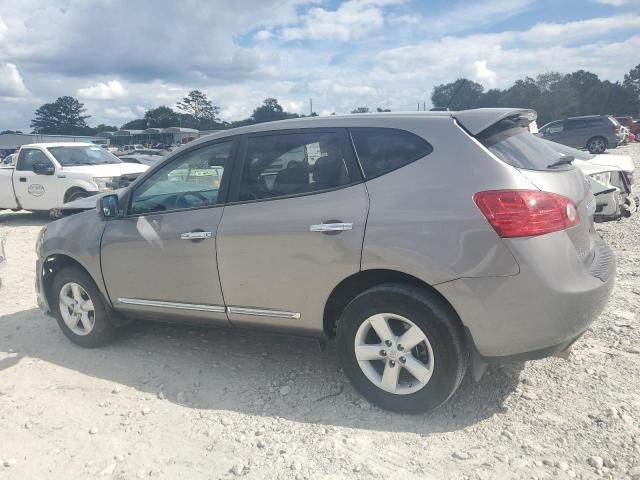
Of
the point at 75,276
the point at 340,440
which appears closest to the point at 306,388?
the point at 340,440

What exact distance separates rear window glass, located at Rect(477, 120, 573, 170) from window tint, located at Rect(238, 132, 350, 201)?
0.85 metres

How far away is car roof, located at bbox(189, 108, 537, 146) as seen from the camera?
2.96 meters

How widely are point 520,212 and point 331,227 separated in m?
1.05

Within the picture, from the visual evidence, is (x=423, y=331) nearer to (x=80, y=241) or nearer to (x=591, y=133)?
(x=80, y=241)

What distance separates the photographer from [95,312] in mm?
4309

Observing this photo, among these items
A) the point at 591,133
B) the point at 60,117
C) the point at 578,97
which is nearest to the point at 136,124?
the point at 60,117

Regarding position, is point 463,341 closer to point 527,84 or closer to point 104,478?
point 104,478

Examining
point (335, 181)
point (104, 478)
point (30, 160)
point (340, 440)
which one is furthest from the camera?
point (30, 160)

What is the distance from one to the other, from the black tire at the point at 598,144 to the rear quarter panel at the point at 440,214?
917 inches

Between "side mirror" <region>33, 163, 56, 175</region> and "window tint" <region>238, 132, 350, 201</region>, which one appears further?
"side mirror" <region>33, 163, 56, 175</region>

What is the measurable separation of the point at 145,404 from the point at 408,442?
177cm

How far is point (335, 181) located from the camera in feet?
10.4

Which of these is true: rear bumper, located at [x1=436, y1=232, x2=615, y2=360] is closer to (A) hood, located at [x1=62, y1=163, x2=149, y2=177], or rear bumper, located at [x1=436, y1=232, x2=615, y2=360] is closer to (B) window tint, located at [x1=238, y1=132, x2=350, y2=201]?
(B) window tint, located at [x1=238, y1=132, x2=350, y2=201]

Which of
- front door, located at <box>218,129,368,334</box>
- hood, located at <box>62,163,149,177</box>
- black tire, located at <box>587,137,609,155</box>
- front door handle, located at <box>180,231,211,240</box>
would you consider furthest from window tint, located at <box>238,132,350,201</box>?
black tire, located at <box>587,137,609,155</box>
